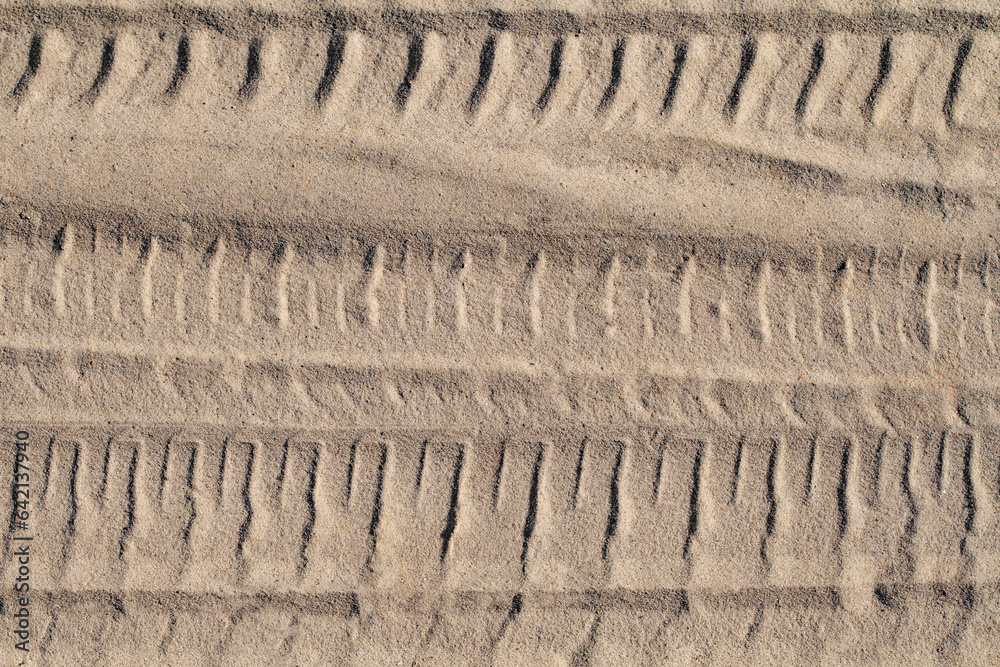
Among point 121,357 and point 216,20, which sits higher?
point 216,20

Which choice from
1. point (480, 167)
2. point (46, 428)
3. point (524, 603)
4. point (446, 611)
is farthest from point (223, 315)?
point (524, 603)

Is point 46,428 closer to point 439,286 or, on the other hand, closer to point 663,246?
point 439,286

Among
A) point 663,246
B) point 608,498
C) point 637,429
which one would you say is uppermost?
point 663,246

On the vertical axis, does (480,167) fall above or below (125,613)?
above

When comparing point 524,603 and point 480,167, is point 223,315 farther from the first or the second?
point 524,603

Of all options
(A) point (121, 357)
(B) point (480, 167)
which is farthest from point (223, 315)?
(B) point (480, 167)

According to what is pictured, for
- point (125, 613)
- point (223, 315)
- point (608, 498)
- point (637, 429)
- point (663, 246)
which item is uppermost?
point (663, 246)
